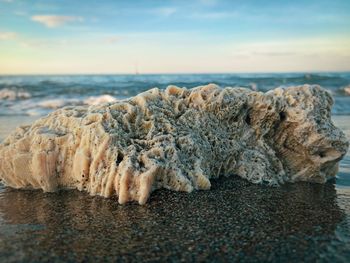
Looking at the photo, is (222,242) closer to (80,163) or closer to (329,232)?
(329,232)

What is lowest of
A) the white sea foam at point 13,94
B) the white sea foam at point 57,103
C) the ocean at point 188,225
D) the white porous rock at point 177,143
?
the white sea foam at point 57,103

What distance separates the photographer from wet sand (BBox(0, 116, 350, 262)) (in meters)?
2.90

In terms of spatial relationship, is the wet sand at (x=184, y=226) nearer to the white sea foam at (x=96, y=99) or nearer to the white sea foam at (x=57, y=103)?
the white sea foam at (x=57, y=103)

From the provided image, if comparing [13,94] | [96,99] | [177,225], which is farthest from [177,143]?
[13,94]

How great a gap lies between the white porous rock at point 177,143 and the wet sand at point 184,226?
189 millimetres

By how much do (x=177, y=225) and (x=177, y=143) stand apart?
1.08 m

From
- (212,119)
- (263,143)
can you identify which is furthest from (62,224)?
(263,143)

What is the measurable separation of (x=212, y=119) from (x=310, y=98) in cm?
130

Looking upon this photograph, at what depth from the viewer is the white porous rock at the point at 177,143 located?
13.2ft

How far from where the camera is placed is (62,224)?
3490 mm

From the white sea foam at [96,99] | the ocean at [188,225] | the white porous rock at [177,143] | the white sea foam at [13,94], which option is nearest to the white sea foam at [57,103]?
the white sea foam at [96,99]

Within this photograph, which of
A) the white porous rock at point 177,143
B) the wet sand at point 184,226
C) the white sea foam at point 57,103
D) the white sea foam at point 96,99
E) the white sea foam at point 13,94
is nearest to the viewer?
the wet sand at point 184,226

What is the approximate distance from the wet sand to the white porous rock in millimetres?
189

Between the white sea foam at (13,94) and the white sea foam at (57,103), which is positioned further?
the white sea foam at (13,94)
